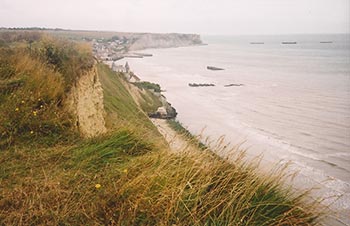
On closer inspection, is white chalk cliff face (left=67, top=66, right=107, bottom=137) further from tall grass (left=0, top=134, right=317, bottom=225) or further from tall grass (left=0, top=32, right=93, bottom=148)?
tall grass (left=0, top=134, right=317, bottom=225)

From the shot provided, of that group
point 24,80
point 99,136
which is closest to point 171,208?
point 99,136

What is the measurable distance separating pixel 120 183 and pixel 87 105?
13.6 ft

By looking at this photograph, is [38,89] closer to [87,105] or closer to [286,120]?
[87,105]

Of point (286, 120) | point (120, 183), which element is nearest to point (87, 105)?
point (120, 183)

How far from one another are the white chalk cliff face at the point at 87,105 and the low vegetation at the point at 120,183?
0.58 meters

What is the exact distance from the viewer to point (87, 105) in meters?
7.78

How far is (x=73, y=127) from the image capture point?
20.0 ft

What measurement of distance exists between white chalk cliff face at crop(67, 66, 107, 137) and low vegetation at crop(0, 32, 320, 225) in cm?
58

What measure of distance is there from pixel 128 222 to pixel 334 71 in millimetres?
71337

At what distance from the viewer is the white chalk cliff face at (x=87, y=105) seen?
668 cm

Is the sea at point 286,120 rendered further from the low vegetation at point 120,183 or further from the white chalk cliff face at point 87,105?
the white chalk cliff face at point 87,105

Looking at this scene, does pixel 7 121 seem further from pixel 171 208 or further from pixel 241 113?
pixel 241 113

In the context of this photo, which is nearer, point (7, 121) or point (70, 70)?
point (7, 121)

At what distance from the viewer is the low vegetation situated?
3492mm
